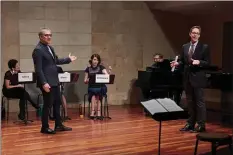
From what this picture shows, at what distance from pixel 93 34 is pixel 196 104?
12.2 ft

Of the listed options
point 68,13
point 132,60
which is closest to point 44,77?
point 68,13

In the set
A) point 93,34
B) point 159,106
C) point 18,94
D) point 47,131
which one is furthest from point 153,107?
point 93,34

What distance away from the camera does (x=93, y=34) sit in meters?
8.52

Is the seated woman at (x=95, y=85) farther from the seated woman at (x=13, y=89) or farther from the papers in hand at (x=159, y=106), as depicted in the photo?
the papers in hand at (x=159, y=106)

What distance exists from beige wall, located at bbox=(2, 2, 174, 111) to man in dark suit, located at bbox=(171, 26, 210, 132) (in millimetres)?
3356

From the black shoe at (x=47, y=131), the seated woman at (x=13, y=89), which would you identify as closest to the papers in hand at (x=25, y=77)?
the seated woman at (x=13, y=89)

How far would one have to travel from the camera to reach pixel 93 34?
8523 millimetres

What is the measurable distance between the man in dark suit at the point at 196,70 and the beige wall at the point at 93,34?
3.36 metres

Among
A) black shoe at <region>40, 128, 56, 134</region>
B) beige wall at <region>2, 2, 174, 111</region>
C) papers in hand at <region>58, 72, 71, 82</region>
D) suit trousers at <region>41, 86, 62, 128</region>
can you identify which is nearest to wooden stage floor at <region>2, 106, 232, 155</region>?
black shoe at <region>40, 128, 56, 134</region>

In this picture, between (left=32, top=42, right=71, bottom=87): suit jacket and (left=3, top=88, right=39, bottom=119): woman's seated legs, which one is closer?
(left=32, top=42, right=71, bottom=87): suit jacket

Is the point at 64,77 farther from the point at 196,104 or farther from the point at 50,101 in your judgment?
the point at 196,104

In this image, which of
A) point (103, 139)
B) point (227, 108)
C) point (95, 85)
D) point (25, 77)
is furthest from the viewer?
point (227, 108)

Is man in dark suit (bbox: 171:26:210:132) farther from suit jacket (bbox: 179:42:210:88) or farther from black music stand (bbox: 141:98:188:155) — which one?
black music stand (bbox: 141:98:188:155)

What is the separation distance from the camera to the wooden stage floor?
442 centimetres
